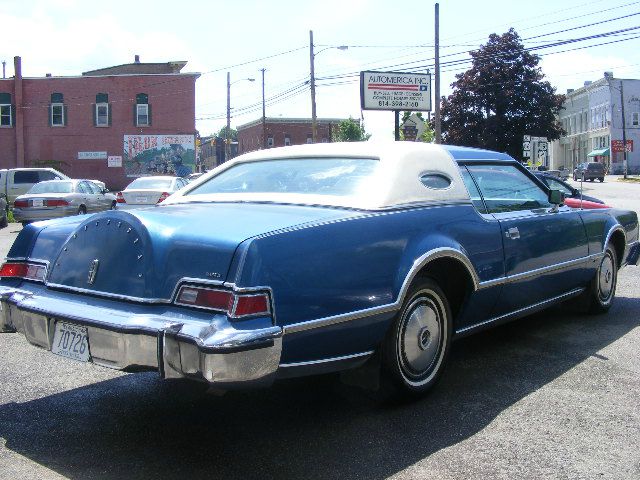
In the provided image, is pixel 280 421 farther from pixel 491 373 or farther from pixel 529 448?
pixel 491 373

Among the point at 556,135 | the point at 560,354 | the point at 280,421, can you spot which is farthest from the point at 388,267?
the point at 556,135

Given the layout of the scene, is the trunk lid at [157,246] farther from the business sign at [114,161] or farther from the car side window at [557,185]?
the business sign at [114,161]

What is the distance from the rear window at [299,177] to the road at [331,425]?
1.22 m

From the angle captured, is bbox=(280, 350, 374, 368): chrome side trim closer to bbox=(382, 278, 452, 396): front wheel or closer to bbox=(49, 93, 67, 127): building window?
bbox=(382, 278, 452, 396): front wheel

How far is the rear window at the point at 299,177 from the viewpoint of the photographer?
4.22 meters

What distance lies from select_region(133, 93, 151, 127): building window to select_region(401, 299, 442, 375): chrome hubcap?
141 ft

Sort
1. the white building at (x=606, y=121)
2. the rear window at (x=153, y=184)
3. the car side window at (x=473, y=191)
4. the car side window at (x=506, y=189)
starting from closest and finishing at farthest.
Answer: the car side window at (x=473, y=191), the car side window at (x=506, y=189), the rear window at (x=153, y=184), the white building at (x=606, y=121)

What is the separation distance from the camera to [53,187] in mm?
19219

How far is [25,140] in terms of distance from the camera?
144 feet

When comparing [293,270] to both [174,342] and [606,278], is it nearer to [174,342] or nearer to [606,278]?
[174,342]

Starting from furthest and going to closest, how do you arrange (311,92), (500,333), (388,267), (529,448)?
(311,92)
(500,333)
(388,267)
(529,448)

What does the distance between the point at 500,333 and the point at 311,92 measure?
2851cm

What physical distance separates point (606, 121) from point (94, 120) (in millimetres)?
55286

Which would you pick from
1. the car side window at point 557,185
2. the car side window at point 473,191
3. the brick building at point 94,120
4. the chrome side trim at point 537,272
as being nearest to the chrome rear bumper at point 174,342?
the chrome side trim at point 537,272
